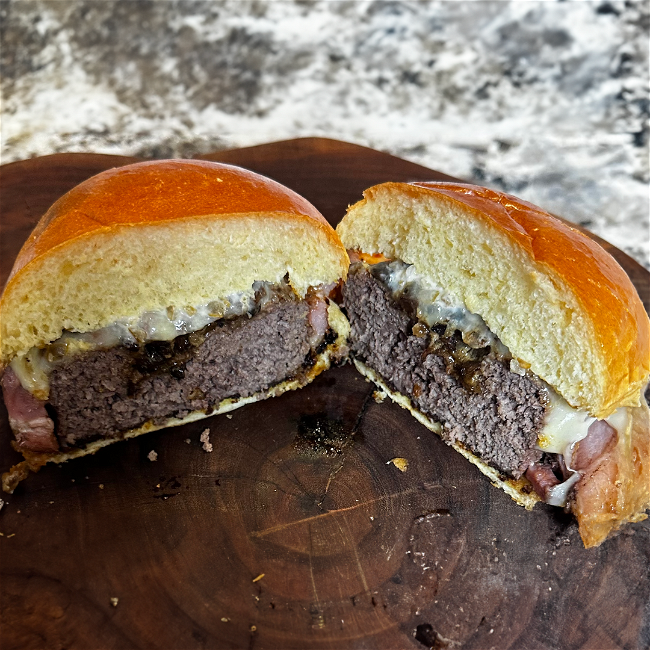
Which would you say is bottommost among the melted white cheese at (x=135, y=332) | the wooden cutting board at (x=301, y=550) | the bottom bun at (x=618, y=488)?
the wooden cutting board at (x=301, y=550)

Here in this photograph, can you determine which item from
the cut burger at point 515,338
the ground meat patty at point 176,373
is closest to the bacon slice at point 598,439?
the cut burger at point 515,338

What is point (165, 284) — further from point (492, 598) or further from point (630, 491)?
point (630, 491)

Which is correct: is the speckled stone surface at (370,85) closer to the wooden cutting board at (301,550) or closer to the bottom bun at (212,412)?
the bottom bun at (212,412)

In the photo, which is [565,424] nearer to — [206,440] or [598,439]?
[598,439]

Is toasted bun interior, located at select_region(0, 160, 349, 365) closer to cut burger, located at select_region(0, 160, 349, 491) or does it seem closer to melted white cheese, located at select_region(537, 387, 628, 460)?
cut burger, located at select_region(0, 160, 349, 491)

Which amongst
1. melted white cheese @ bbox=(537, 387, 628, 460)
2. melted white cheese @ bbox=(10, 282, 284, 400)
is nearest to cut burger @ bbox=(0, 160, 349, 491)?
melted white cheese @ bbox=(10, 282, 284, 400)

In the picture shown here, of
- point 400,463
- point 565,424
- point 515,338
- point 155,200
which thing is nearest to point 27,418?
point 155,200
